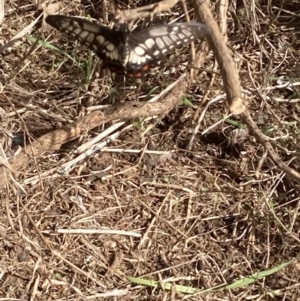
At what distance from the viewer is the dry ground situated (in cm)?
273

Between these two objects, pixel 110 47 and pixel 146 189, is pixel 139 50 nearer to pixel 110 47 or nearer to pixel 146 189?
pixel 110 47

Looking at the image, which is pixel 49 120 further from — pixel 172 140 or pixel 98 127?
pixel 172 140

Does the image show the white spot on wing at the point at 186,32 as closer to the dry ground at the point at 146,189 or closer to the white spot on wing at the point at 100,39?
the white spot on wing at the point at 100,39

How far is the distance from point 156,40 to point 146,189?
0.89m

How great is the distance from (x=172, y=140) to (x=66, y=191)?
1.68ft

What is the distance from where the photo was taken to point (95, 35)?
2.23 m

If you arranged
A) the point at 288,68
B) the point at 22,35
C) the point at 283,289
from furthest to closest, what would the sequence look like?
the point at 288,68 < the point at 22,35 < the point at 283,289

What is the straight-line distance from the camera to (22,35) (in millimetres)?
2902

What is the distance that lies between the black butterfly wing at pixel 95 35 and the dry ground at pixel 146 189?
22.3 inches

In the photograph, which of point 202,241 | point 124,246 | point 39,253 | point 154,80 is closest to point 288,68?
point 154,80

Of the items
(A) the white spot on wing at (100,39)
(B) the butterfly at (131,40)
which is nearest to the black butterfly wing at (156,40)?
(B) the butterfly at (131,40)

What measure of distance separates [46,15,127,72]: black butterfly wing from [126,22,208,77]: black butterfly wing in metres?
0.05

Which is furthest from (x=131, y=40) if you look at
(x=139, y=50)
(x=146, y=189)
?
(x=146, y=189)

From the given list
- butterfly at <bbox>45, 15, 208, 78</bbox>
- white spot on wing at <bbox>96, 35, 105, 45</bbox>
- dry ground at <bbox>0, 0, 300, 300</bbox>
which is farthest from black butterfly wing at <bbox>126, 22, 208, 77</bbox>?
dry ground at <bbox>0, 0, 300, 300</bbox>
